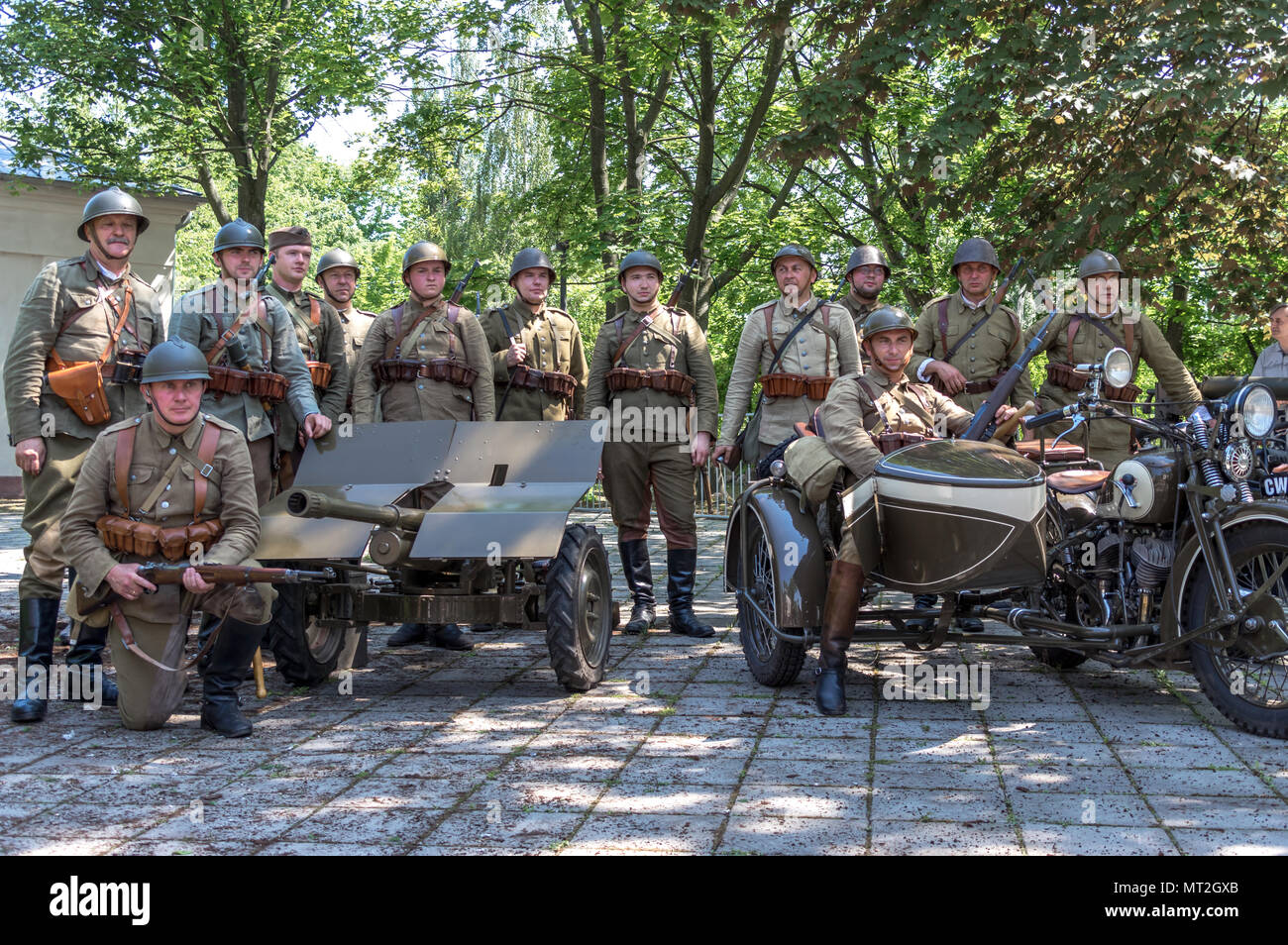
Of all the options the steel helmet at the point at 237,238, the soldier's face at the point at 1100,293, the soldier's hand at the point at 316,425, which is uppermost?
the steel helmet at the point at 237,238

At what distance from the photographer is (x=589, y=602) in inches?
246

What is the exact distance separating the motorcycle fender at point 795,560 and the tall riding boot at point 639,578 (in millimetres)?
1834

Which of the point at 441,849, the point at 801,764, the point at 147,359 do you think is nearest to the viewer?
the point at 441,849

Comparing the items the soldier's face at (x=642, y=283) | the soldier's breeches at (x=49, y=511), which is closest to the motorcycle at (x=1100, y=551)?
the soldier's face at (x=642, y=283)

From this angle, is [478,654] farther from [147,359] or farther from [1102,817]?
[1102,817]

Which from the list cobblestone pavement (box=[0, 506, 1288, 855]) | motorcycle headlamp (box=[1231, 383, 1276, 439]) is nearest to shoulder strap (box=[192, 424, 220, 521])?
cobblestone pavement (box=[0, 506, 1288, 855])

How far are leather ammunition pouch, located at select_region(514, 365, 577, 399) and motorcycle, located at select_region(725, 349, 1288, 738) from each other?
2638 mm

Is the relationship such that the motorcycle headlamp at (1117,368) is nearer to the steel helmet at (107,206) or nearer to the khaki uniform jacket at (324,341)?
the khaki uniform jacket at (324,341)

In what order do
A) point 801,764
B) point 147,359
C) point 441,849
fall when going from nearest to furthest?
point 441,849
point 801,764
point 147,359

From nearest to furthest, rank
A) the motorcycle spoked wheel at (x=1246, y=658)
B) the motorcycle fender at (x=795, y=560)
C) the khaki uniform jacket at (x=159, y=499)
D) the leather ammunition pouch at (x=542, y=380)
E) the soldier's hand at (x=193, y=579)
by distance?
the motorcycle spoked wheel at (x=1246, y=658) → the soldier's hand at (x=193, y=579) → the khaki uniform jacket at (x=159, y=499) → the motorcycle fender at (x=795, y=560) → the leather ammunition pouch at (x=542, y=380)

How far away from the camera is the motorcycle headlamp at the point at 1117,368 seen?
5.27m

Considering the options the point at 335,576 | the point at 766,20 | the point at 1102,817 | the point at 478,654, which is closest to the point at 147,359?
the point at 335,576

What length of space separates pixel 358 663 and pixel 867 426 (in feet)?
9.33

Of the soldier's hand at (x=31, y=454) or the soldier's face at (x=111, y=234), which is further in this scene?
the soldier's face at (x=111, y=234)
